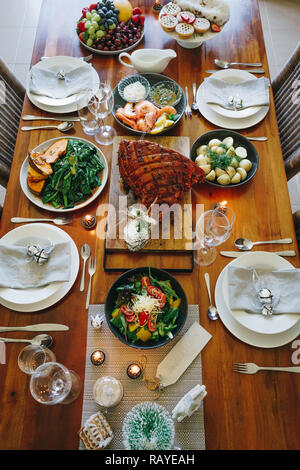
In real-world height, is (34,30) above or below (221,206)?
above

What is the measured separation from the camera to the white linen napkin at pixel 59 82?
2.05m

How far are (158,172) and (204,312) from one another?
0.73 metres

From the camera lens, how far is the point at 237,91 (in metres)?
2.06

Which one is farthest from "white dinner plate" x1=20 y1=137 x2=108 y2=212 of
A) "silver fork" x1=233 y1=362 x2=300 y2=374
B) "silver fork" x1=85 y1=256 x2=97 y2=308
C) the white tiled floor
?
the white tiled floor

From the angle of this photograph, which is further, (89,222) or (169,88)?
(169,88)

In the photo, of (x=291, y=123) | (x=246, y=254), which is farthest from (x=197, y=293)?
(x=291, y=123)

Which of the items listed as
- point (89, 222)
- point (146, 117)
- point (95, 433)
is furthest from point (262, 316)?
point (146, 117)

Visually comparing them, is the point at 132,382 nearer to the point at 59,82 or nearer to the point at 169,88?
the point at 169,88

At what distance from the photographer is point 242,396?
4.70 feet

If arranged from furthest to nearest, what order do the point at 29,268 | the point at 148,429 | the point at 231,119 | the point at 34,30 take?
1. the point at 34,30
2. the point at 231,119
3. the point at 29,268
4. the point at 148,429

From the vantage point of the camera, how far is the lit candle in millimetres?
1740

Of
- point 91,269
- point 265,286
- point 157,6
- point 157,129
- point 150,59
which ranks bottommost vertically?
point 265,286

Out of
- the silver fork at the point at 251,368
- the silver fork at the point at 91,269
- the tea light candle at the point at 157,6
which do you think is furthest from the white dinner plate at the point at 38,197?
the tea light candle at the point at 157,6

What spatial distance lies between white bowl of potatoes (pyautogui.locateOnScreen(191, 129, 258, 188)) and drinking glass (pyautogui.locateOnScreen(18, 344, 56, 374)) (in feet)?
3.76
